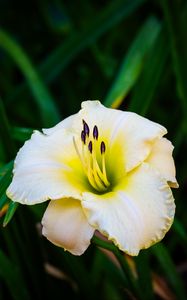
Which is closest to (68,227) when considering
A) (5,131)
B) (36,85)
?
(5,131)

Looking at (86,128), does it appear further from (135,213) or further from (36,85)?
(36,85)

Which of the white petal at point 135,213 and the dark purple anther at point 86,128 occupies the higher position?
the dark purple anther at point 86,128

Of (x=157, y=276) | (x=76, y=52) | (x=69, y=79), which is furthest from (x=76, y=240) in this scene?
(x=69, y=79)

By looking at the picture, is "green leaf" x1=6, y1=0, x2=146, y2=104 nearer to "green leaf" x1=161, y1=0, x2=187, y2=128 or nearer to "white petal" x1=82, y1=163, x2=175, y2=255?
"green leaf" x1=161, y1=0, x2=187, y2=128

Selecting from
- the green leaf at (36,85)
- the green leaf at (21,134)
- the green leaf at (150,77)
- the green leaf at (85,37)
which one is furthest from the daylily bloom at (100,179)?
the green leaf at (85,37)

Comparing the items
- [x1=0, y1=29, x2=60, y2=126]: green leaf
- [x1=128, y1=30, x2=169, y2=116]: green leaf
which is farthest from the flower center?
[x1=0, y1=29, x2=60, y2=126]: green leaf

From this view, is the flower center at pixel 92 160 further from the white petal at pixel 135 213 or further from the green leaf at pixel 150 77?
the green leaf at pixel 150 77
